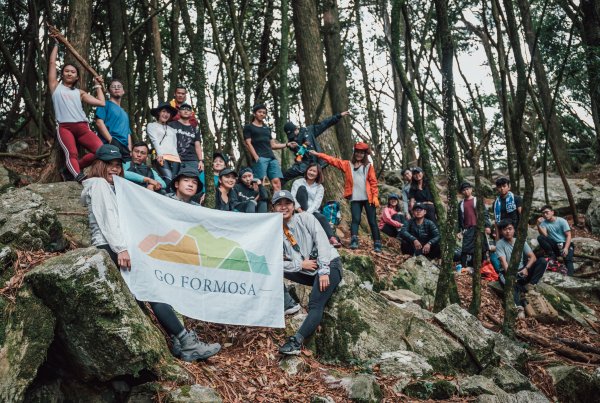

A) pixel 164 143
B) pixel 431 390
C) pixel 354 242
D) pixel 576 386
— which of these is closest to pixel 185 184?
pixel 164 143

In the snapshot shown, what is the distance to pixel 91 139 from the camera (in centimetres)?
802

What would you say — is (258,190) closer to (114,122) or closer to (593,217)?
(114,122)

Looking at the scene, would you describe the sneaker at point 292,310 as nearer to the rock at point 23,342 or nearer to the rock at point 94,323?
the rock at point 94,323

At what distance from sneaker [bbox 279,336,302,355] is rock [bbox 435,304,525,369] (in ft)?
6.93

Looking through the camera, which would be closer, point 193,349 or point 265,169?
point 193,349

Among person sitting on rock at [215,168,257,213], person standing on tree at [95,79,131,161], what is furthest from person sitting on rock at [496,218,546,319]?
person standing on tree at [95,79,131,161]

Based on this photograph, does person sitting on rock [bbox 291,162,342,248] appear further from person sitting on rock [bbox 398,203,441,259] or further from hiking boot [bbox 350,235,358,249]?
→ person sitting on rock [bbox 398,203,441,259]

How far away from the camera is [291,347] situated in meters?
5.53

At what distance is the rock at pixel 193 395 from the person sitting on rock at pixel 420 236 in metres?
6.29

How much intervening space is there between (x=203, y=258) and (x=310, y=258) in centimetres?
134

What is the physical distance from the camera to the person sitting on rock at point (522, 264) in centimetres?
939

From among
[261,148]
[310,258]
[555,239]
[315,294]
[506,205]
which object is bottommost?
[555,239]

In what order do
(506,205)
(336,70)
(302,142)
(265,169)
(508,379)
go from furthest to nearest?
(336,70) → (506,205) → (302,142) → (265,169) → (508,379)

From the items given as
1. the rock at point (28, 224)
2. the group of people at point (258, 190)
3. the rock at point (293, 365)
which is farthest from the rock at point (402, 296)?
the rock at point (28, 224)
